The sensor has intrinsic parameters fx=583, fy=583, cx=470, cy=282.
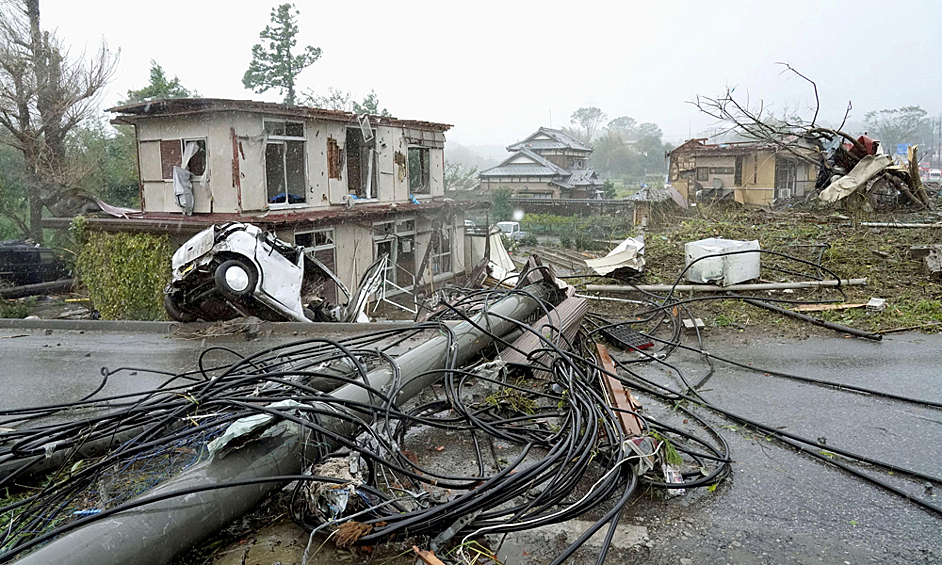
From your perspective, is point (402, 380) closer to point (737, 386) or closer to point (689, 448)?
point (689, 448)

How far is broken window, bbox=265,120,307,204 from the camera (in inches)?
535

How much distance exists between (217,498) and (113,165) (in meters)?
24.0

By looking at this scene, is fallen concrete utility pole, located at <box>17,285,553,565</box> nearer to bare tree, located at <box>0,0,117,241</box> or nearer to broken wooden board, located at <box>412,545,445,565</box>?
broken wooden board, located at <box>412,545,445,565</box>

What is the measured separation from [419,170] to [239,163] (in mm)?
7419

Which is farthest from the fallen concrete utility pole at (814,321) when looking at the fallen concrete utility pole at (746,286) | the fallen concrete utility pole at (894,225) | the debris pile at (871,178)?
the debris pile at (871,178)

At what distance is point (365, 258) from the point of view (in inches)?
620

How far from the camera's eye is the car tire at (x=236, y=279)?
7.04 metres

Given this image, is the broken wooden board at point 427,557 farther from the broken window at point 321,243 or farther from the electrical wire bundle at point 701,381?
the broken window at point 321,243

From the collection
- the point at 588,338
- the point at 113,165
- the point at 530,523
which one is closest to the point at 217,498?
the point at 530,523

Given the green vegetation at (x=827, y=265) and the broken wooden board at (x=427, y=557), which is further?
the green vegetation at (x=827, y=265)

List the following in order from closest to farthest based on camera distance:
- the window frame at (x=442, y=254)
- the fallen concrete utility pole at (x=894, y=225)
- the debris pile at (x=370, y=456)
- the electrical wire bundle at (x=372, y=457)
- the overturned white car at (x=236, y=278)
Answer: the debris pile at (x=370, y=456) → the electrical wire bundle at (x=372, y=457) → the overturned white car at (x=236, y=278) → the fallen concrete utility pole at (x=894, y=225) → the window frame at (x=442, y=254)

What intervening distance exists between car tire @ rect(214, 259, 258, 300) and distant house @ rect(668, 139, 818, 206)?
839 inches

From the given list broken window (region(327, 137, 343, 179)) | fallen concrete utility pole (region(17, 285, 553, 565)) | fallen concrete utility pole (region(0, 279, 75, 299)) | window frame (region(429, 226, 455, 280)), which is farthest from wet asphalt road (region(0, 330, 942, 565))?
window frame (region(429, 226, 455, 280))

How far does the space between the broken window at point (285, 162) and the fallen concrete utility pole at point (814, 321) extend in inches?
403
